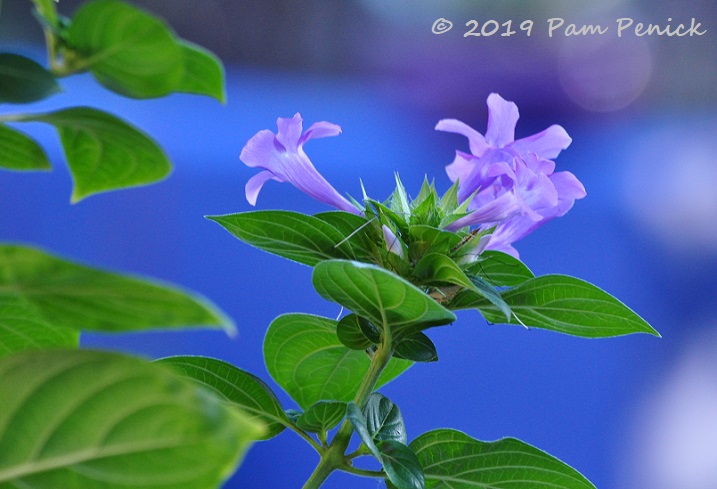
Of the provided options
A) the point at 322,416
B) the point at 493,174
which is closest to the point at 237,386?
the point at 322,416

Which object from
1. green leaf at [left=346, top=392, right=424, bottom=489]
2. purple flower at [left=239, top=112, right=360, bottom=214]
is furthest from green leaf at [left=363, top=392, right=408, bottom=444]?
purple flower at [left=239, top=112, right=360, bottom=214]

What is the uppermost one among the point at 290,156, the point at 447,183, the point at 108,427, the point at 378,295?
the point at 447,183

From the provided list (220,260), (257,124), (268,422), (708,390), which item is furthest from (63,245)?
(708,390)

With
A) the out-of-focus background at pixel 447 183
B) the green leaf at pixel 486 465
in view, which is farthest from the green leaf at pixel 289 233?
the out-of-focus background at pixel 447 183

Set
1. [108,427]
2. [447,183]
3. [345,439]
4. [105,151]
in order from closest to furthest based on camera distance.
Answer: [108,427]
[105,151]
[345,439]
[447,183]

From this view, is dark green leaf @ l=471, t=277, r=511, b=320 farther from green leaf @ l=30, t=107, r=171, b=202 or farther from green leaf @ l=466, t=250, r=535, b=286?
green leaf @ l=30, t=107, r=171, b=202

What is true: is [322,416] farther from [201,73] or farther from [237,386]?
[201,73]
